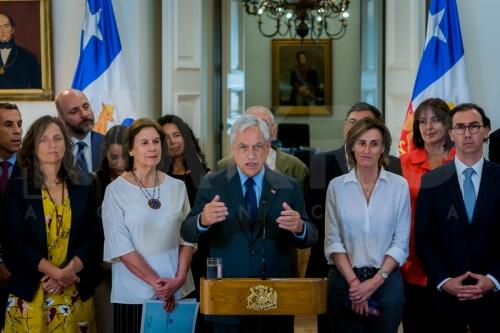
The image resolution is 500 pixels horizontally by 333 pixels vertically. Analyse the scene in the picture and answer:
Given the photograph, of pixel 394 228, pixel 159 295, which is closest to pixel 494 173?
pixel 394 228

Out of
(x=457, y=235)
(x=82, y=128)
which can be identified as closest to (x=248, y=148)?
A: (x=457, y=235)

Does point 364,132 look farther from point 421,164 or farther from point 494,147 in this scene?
point 494,147

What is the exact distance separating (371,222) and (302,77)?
8.65 m

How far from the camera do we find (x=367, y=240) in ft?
11.5

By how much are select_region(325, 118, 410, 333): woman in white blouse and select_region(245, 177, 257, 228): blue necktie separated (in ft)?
1.36

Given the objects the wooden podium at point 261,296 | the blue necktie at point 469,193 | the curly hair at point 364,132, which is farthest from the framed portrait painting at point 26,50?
the blue necktie at point 469,193

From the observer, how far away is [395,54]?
630 centimetres

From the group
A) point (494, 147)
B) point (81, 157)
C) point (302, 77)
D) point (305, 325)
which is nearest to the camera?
point (81, 157)

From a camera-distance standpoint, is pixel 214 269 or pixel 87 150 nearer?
pixel 214 269

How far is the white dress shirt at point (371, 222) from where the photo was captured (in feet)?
11.5

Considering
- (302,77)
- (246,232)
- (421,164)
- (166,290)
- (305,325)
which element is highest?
(302,77)

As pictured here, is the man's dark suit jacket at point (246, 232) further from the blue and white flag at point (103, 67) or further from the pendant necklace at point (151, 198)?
the blue and white flag at point (103, 67)

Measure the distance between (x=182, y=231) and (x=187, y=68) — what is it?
3043mm

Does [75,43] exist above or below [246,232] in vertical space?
above
